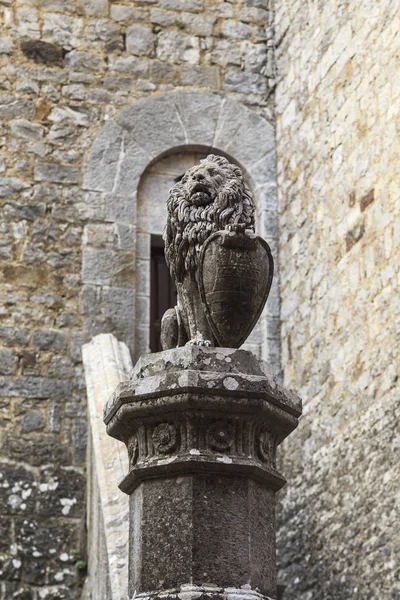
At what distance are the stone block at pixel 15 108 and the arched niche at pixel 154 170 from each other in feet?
1.88

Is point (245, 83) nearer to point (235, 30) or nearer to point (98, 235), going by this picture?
point (235, 30)

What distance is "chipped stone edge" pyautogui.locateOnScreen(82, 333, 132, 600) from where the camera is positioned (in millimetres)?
6527

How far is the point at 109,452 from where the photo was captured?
7.62 meters

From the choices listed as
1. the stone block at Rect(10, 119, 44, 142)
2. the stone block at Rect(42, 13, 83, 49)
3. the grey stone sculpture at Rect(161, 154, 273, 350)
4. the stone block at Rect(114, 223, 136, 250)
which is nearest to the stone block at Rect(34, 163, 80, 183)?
the stone block at Rect(10, 119, 44, 142)

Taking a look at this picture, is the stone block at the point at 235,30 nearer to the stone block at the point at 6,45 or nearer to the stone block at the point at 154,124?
the stone block at the point at 154,124

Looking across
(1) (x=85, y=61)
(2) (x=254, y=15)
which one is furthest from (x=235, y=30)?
(1) (x=85, y=61)

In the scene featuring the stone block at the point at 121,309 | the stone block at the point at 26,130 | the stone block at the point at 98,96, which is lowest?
the stone block at the point at 121,309

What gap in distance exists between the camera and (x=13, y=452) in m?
9.26

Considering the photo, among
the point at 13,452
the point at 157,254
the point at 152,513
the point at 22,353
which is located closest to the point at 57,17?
the point at 157,254

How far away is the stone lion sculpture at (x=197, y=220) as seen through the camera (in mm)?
5141

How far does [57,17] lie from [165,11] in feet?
2.98

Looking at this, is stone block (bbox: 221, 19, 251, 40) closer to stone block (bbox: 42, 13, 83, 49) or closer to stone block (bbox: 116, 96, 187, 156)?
stone block (bbox: 116, 96, 187, 156)

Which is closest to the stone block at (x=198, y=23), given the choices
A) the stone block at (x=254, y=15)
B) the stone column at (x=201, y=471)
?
the stone block at (x=254, y=15)

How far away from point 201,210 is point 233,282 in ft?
1.18
